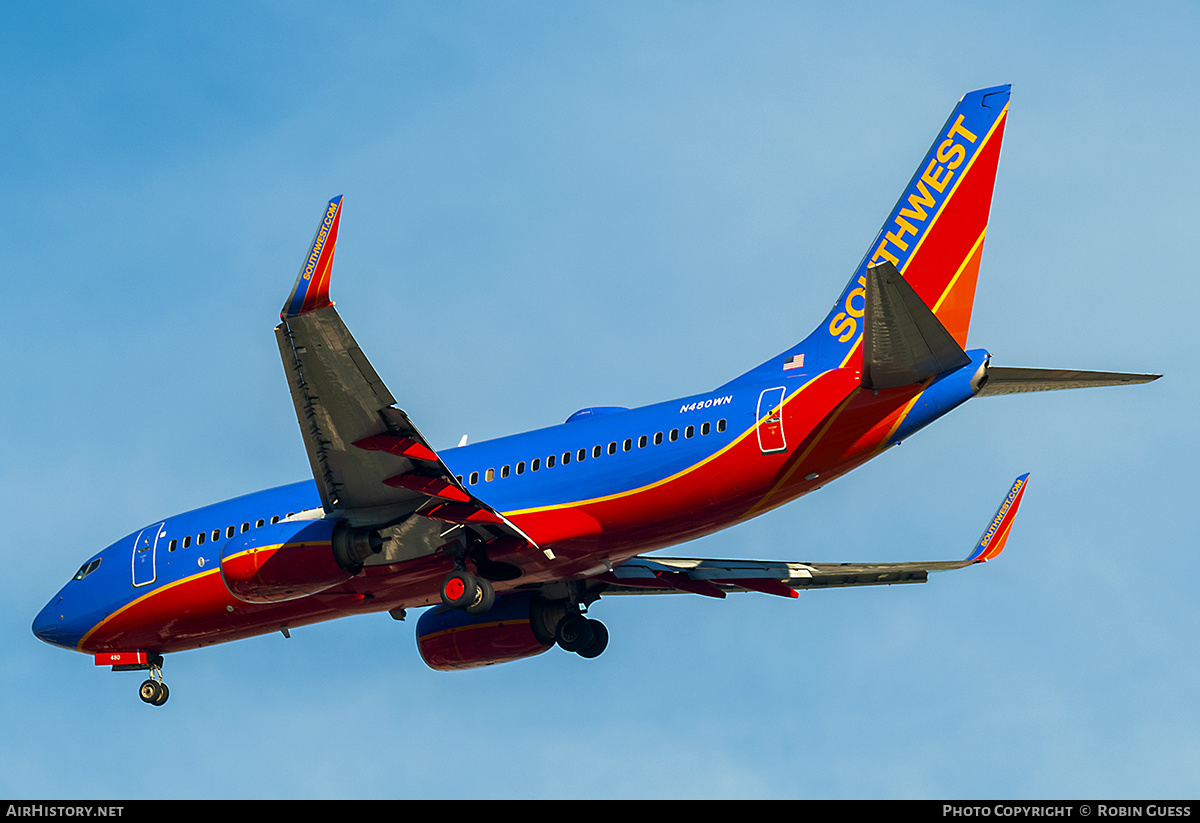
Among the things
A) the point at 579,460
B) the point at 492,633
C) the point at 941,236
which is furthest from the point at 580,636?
the point at 941,236

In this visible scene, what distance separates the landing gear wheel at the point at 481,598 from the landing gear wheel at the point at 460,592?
0.13 ft

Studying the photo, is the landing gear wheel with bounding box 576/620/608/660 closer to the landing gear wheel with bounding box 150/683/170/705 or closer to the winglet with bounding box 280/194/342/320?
the landing gear wheel with bounding box 150/683/170/705

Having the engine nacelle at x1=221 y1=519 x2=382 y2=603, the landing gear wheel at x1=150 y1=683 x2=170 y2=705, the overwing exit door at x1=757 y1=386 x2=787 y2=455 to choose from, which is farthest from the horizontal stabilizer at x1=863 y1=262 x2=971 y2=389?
the landing gear wheel at x1=150 y1=683 x2=170 y2=705

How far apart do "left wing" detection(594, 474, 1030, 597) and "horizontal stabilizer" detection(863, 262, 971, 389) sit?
789 cm

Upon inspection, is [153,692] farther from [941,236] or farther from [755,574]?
[941,236]

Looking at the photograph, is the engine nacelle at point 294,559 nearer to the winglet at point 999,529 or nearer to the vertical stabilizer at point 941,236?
the vertical stabilizer at point 941,236

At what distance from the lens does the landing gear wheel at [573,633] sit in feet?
101

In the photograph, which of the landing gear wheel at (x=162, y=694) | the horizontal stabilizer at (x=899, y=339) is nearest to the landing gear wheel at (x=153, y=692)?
the landing gear wheel at (x=162, y=694)

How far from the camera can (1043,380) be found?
23266mm

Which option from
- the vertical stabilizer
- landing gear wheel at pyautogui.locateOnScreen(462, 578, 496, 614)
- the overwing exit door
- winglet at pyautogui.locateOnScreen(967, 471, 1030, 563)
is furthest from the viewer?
winglet at pyautogui.locateOnScreen(967, 471, 1030, 563)

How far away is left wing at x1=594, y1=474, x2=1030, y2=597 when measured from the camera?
30438 mm

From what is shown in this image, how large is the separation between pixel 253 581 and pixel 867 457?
38.1 feet

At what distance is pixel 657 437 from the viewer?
25391mm
